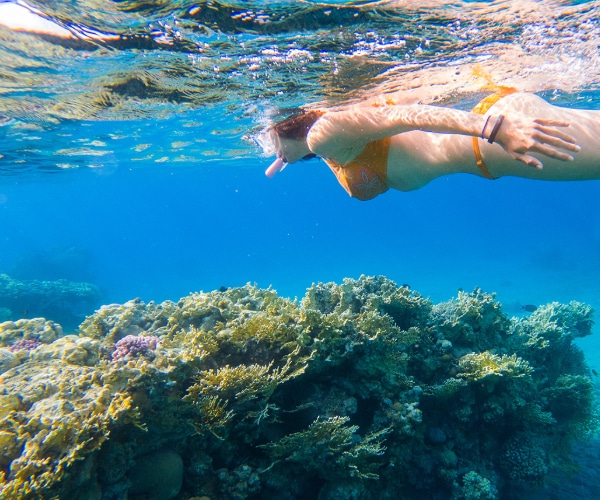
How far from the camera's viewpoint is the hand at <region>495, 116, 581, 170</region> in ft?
7.20

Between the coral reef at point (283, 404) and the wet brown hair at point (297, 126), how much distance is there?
231 centimetres

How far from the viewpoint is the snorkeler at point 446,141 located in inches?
92.0

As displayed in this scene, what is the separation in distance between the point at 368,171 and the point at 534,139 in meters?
1.90

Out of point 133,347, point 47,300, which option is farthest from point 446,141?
point 47,300

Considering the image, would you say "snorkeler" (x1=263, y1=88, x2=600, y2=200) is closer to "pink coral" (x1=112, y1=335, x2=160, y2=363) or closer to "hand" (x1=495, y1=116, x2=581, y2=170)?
"hand" (x1=495, y1=116, x2=581, y2=170)

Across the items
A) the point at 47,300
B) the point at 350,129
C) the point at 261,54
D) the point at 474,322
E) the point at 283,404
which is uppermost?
the point at 261,54

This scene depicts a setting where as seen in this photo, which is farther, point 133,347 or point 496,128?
point 133,347

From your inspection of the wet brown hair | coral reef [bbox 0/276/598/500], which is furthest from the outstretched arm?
coral reef [bbox 0/276/598/500]

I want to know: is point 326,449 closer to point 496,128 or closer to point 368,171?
point 368,171

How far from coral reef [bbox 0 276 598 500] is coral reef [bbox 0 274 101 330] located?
16100 mm

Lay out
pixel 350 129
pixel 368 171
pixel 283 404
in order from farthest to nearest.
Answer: pixel 283 404 → pixel 368 171 → pixel 350 129

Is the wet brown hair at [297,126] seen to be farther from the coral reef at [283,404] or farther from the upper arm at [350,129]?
the coral reef at [283,404]

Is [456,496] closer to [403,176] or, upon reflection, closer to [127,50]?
[403,176]

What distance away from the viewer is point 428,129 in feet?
9.04
